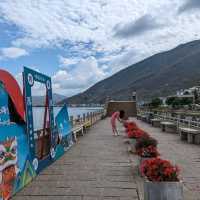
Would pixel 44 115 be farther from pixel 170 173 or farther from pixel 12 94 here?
pixel 170 173

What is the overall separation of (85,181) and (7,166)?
1862mm

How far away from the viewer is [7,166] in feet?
22.7

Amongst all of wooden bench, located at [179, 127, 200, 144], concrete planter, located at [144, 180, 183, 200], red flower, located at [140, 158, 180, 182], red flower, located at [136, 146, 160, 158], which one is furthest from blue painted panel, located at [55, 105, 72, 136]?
concrete planter, located at [144, 180, 183, 200]

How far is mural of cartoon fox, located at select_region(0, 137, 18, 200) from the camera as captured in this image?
658 cm

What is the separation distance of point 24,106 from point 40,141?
1863mm

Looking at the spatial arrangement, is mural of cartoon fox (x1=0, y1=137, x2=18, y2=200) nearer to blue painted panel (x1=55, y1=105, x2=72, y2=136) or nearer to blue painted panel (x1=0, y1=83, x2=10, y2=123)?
blue painted panel (x1=0, y1=83, x2=10, y2=123)

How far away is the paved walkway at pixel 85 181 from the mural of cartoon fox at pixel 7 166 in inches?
10.6

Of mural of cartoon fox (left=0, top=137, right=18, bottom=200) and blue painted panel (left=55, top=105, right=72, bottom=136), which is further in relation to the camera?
blue painted panel (left=55, top=105, right=72, bottom=136)

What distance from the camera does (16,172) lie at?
288 inches

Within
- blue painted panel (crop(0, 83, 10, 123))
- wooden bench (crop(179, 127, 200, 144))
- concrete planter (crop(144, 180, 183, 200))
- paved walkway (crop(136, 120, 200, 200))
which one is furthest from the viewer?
wooden bench (crop(179, 127, 200, 144))

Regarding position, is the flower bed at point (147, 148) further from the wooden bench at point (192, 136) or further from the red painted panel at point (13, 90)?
the wooden bench at point (192, 136)

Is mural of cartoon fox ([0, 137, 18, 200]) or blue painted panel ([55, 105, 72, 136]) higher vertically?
blue painted panel ([55, 105, 72, 136])

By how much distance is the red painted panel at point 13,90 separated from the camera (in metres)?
7.33

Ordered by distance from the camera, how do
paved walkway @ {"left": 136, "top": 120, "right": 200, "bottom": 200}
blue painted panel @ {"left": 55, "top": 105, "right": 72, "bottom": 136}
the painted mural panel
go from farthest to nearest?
blue painted panel @ {"left": 55, "top": 105, "right": 72, "bottom": 136} → the painted mural panel → paved walkway @ {"left": 136, "top": 120, "right": 200, "bottom": 200}
